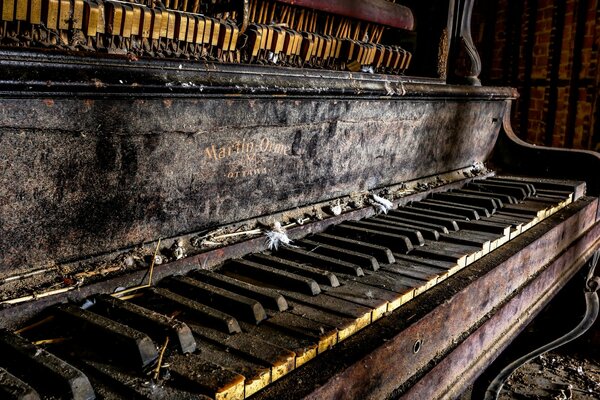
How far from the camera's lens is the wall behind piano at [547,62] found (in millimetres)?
6051

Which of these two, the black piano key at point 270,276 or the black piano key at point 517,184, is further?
the black piano key at point 517,184

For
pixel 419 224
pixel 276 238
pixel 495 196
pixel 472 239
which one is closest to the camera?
pixel 276 238

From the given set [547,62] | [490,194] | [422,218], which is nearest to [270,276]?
[422,218]

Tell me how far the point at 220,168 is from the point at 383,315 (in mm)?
718

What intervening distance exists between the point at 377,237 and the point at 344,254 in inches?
9.5

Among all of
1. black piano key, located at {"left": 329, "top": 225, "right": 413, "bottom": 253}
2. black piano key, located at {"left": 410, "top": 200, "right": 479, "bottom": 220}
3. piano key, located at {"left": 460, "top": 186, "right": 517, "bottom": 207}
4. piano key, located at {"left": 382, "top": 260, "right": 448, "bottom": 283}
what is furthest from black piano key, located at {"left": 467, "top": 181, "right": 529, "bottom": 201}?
piano key, located at {"left": 382, "top": 260, "right": 448, "bottom": 283}

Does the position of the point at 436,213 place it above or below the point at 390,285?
above

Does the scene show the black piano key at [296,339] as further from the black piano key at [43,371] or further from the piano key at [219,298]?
the black piano key at [43,371]

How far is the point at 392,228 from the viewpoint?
1.96m

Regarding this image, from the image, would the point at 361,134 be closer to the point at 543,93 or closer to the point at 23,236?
the point at 23,236

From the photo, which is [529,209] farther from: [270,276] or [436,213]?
[270,276]

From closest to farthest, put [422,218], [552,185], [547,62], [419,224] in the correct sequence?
[419,224], [422,218], [552,185], [547,62]

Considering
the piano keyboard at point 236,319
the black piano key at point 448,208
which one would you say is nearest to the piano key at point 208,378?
the piano keyboard at point 236,319

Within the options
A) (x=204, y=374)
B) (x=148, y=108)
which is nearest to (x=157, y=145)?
(x=148, y=108)
